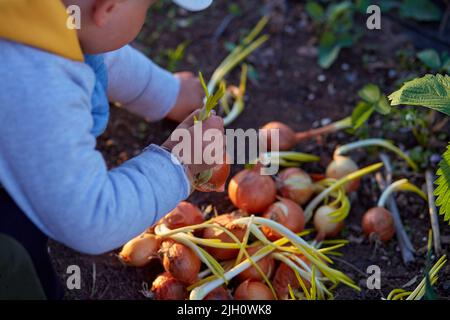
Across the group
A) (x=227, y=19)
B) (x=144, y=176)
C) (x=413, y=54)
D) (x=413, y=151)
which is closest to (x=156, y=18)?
(x=227, y=19)

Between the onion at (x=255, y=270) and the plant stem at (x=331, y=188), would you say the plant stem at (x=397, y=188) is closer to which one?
the plant stem at (x=331, y=188)

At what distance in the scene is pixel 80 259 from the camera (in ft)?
4.92

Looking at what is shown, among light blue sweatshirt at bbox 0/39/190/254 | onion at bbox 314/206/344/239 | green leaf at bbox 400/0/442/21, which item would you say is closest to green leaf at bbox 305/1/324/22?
green leaf at bbox 400/0/442/21

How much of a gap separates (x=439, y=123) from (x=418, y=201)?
25cm

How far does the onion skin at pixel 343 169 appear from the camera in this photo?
1630mm

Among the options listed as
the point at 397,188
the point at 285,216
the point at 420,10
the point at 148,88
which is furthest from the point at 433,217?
the point at 420,10

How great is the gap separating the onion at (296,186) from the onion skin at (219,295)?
0.34m

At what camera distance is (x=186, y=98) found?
181 centimetres

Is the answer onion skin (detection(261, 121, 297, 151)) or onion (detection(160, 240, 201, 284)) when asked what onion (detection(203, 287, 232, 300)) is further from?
onion skin (detection(261, 121, 297, 151))

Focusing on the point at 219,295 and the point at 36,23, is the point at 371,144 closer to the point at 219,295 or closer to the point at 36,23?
the point at 219,295

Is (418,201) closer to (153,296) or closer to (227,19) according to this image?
(153,296)

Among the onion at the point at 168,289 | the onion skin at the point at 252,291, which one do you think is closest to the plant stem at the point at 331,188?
the onion skin at the point at 252,291

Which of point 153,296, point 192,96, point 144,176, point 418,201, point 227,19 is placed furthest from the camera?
point 227,19

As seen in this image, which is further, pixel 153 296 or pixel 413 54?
pixel 413 54
